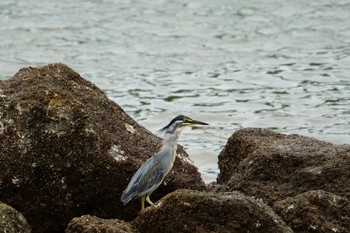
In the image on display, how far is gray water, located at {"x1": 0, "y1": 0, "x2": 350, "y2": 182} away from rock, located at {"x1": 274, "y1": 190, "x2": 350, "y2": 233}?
14.0ft

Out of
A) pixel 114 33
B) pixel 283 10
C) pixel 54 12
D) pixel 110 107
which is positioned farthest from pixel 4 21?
pixel 110 107

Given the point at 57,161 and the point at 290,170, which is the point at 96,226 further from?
the point at 290,170

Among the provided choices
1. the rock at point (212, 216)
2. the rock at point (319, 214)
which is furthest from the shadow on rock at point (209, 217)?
the rock at point (319, 214)

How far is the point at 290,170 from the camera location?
766cm

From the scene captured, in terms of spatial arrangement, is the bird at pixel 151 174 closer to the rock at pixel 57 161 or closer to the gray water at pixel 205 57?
the rock at pixel 57 161

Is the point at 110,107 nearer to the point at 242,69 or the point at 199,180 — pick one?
the point at 199,180

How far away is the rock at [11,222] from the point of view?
6.23 m

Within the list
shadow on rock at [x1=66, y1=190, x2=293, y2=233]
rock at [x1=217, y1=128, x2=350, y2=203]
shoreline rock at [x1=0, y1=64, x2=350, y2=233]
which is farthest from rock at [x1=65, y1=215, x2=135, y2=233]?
rock at [x1=217, y1=128, x2=350, y2=203]

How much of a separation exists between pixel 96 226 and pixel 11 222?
579 millimetres

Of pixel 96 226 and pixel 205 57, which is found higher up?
pixel 96 226

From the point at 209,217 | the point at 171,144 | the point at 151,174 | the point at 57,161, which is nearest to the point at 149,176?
the point at 151,174

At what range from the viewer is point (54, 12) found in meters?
20.3

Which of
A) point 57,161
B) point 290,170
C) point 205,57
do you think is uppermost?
point 57,161

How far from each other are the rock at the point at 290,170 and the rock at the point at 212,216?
1244mm
